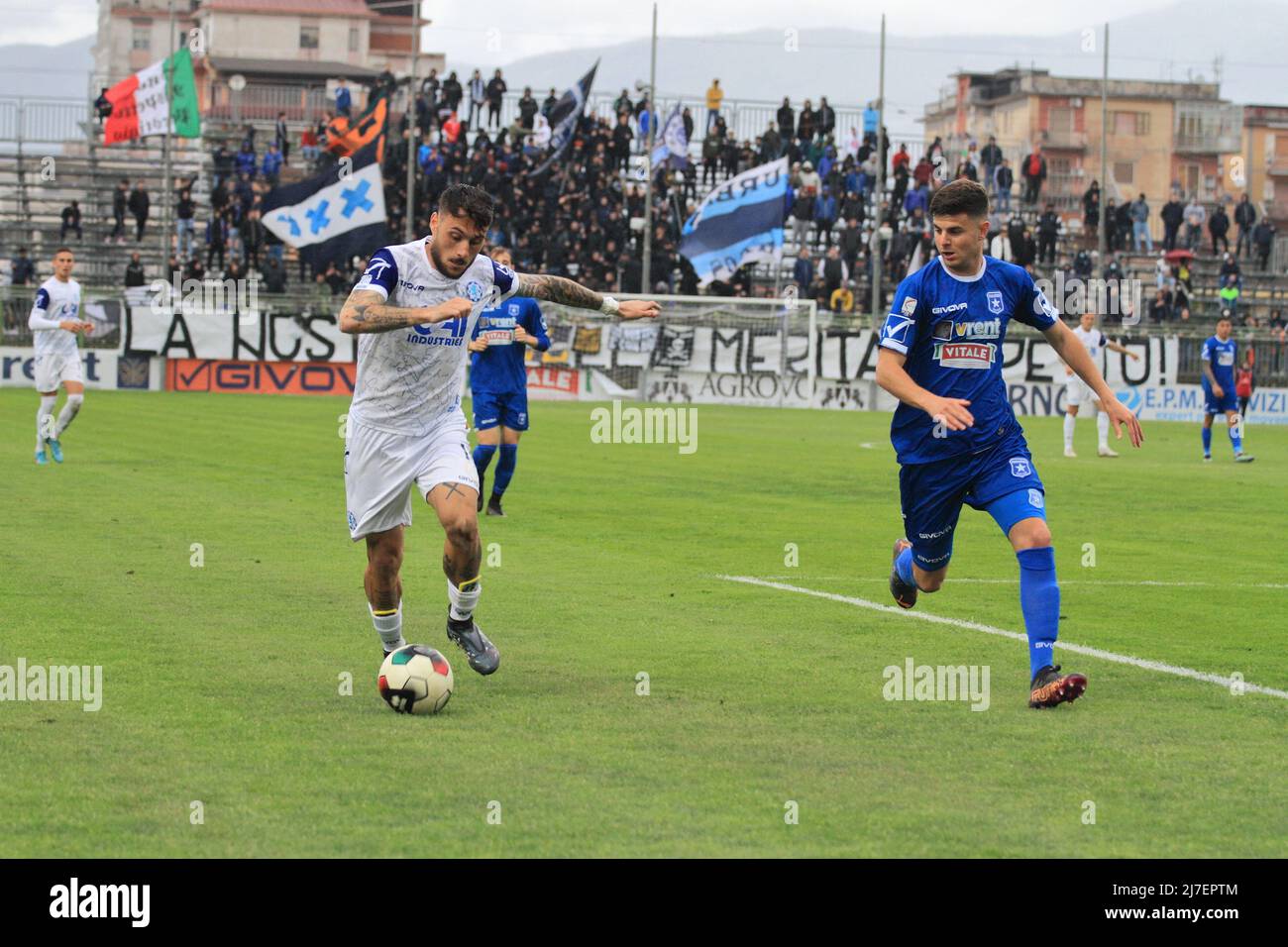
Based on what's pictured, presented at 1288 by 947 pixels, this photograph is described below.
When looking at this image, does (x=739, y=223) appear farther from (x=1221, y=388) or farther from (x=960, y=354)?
(x=960, y=354)

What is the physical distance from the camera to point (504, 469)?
1702cm

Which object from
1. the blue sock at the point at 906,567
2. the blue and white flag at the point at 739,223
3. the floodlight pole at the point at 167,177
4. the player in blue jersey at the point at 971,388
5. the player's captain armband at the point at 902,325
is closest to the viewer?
the player in blue jersey at the point at 971,388

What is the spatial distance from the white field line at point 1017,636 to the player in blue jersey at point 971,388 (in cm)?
92

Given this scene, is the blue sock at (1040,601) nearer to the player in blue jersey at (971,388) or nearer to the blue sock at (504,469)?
the player in blue jersey at (971,388)

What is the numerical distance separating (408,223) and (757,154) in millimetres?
10123

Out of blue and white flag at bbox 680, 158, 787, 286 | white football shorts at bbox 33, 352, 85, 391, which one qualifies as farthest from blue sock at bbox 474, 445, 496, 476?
blue and white flag at bbox 680, 158, 787, 286

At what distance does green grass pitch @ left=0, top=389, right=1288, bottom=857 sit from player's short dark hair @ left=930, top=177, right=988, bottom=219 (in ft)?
6.95

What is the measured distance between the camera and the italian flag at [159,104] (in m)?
44.9

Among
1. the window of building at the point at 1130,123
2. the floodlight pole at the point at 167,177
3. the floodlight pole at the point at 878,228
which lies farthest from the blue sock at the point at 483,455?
the window of building at the point at 1130,123

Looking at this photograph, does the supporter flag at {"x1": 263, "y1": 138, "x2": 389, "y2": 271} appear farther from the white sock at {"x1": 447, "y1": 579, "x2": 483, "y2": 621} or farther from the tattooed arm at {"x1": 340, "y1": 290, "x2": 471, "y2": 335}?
the tattooed arm at {"x1": 340, "y1": 290, "x2": 471, "y2": 335}

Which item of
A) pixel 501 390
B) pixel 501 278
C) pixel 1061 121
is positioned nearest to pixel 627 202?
pixel 501 390

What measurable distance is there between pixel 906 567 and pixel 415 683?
291cm
